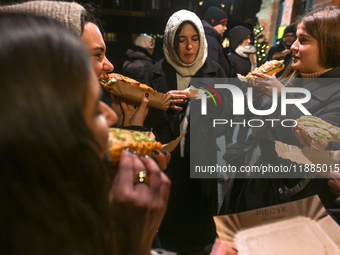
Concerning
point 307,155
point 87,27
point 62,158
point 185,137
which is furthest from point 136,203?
point 185,137

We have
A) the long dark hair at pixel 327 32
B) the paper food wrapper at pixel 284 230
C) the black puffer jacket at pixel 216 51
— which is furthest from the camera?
the black puffer jacket at pixel 216 51

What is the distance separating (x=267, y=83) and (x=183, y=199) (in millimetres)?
1354

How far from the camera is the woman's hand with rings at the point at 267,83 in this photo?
5.55 feet

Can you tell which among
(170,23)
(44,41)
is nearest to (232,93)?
(170,23)

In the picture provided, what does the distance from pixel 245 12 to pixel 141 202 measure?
7.90 m

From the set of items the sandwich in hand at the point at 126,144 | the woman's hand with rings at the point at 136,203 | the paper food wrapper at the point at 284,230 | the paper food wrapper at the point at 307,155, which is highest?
the sandwich in hand at the point at 126,144

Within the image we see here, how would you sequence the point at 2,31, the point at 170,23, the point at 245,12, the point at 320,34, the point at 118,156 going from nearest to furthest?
the point at 2,31, the point at 118,156, the point at 320,34, the point at 170,23, the point at 245,12

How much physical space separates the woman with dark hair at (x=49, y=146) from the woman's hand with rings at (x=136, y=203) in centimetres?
4

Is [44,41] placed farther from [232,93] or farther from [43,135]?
[232,93]

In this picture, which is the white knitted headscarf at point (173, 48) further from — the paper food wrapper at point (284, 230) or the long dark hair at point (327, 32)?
the paper food wrapper at point (284, 230)

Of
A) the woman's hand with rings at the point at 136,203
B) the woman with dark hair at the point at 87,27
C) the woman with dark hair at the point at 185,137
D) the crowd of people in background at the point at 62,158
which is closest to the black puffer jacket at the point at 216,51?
the woman with dark hair at the point at 185,137

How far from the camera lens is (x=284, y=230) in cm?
101

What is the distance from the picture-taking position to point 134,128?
118cm

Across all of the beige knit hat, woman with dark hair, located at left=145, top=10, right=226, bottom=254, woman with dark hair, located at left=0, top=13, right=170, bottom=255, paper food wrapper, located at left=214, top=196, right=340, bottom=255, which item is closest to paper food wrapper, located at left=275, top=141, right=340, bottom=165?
paper food wrapper, located at left=214, top=196, right=340, bottom=255
